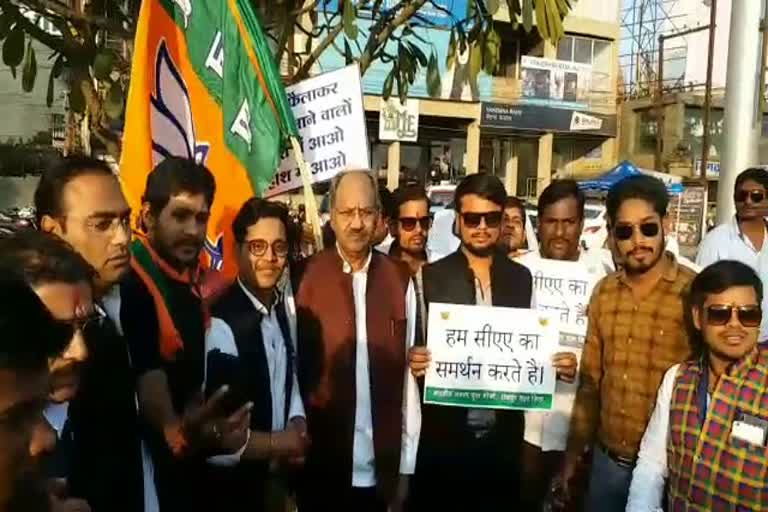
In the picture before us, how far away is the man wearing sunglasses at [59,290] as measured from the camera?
163 centimetres

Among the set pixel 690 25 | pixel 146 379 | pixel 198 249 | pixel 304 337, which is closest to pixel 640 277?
pixel 304 337

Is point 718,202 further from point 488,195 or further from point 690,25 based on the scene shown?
point 690,25

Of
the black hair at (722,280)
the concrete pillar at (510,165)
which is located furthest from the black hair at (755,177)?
the concrete pillar at (510,165)

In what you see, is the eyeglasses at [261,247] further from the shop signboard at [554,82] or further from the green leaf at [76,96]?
the shop signboard at [554,82]

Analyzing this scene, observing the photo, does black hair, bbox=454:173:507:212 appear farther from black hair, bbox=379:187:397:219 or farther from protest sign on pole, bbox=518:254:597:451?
black hair, bbox=379:187:397:219

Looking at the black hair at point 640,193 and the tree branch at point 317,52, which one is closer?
the black hair at point 640,193

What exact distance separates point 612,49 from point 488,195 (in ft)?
93.6

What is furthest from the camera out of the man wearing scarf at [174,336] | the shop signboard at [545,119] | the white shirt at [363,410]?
the shop signboard at [545,119]

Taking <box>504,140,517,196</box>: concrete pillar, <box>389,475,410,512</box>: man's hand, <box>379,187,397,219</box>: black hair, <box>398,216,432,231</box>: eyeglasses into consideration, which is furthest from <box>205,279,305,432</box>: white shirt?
<box>504,140,517,196</box>: concrete pillar

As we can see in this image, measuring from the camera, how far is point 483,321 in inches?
119

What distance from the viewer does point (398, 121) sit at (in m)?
24.2

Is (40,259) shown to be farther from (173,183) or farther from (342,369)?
(342,369)

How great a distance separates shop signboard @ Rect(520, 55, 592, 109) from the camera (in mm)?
27281

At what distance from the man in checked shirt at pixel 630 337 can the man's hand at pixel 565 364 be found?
56 mm
